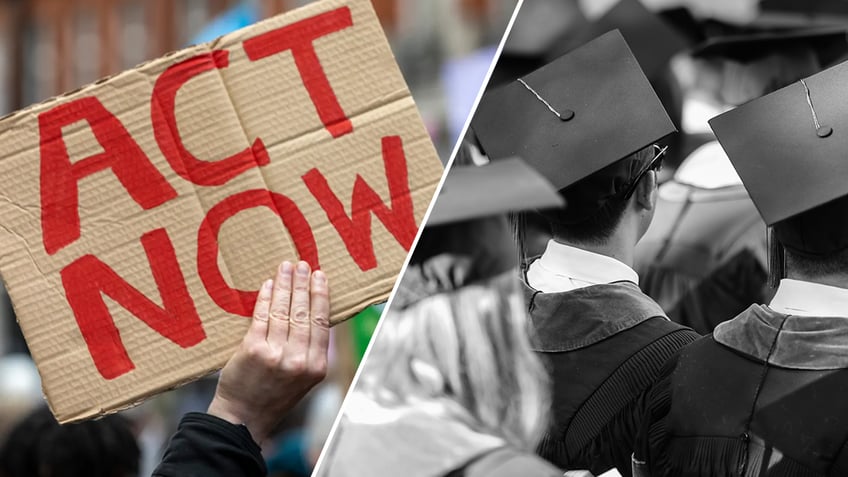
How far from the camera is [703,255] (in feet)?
5.33

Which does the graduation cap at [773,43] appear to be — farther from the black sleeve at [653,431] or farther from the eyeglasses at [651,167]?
the black sleeve at [653,431]

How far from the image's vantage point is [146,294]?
191 centimetres

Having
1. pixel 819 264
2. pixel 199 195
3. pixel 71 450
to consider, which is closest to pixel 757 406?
pixel 819 264

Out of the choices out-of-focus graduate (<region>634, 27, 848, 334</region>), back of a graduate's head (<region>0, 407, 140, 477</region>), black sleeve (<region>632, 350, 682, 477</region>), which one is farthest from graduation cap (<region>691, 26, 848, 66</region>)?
back of a graduate's head (<region>0, 407, 140, 477</region>)

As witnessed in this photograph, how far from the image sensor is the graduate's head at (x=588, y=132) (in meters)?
1.46

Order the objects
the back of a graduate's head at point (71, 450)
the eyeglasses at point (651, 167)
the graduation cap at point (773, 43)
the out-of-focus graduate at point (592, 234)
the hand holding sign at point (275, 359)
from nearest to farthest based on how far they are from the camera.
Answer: the out-of-focus graduate at point (592, 234)
the eyeglasses at point (651, 167)
the graduation cap at point (773, 43)
the hand holding sign at point (275, 359)
the back of a graduate's head at point (71, 450)

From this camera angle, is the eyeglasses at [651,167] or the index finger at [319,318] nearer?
the eyeglasses at [651,167]

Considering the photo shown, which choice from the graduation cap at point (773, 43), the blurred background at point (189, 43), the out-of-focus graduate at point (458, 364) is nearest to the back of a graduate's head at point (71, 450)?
the blurred background at point (189, 43)

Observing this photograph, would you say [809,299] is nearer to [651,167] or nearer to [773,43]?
[651,167]

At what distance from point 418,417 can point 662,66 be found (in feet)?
2.16

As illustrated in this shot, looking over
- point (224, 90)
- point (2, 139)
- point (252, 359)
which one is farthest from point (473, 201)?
point (2, 139)

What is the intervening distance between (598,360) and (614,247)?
0.16 meters

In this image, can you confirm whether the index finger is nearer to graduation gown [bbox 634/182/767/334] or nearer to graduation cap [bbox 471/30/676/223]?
graduation cap [bbox 471/30/676/223]

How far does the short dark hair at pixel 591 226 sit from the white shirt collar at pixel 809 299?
222 mm
